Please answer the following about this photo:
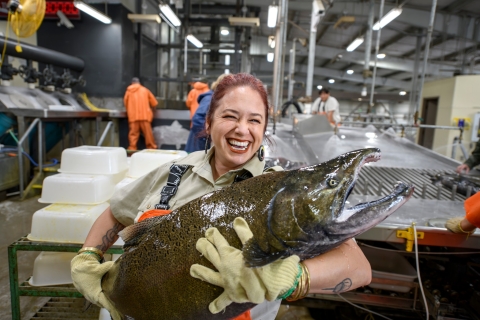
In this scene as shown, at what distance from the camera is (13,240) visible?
348 centimetres

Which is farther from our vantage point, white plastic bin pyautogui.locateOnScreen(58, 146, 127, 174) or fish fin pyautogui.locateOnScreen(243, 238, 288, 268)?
white plastic bin pyautogui.locateOnScreen(58, 146, 127, 174)

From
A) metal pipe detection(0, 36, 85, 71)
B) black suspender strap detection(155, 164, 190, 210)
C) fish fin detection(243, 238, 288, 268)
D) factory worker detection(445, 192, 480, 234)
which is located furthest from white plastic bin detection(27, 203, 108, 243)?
metal pipe detection(0, 36, 85, 71)

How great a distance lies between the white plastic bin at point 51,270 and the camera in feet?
6.68

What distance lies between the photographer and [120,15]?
25.7 ft

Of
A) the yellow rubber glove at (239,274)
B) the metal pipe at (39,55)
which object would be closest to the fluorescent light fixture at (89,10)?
the metal pipe at (39,55)

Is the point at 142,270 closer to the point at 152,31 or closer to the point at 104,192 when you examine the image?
the point at 104,192

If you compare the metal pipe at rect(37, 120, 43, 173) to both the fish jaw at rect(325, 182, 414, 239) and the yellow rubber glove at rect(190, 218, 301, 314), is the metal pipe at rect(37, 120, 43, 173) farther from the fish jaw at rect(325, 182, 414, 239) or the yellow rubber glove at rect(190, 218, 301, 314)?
the fish jaw at rect(325, 182, 414, 239)

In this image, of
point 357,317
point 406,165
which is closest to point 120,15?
point 406,165

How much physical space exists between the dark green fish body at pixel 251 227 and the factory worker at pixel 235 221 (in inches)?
2.0

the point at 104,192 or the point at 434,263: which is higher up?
the point at 104,192

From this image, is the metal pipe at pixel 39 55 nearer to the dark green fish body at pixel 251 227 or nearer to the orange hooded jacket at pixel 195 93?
the orange hooded jacket at pixel 195 93

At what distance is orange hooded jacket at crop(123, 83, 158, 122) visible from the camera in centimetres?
685

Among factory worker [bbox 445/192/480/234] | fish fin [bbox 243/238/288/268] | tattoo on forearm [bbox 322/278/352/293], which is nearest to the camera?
fish fin [bbox 243/238/288/268]

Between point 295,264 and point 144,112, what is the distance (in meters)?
6.79
